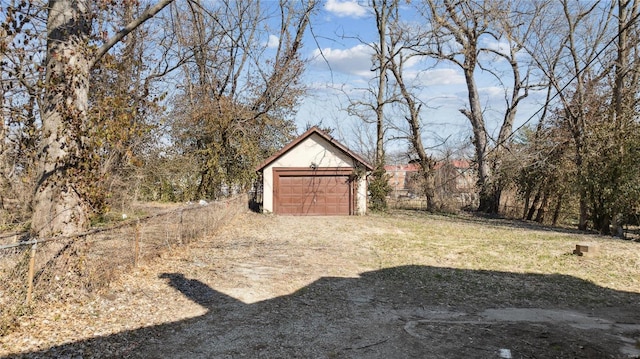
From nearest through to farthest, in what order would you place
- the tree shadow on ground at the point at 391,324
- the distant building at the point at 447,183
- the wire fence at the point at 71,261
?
the tree shadow on ground at the point at 391,324 → the wire fence at the point at 71,261 → the distant building at the point at 447,183

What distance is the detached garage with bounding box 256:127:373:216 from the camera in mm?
22375

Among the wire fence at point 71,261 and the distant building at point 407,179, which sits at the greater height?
the distant building at point 407,179

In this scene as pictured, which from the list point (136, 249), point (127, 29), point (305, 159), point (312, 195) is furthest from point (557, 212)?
point (127, 29)

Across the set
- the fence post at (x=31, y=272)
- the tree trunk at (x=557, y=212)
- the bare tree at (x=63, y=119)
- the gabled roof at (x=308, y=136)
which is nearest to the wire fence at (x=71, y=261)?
the fence post at (x=31, y=272)

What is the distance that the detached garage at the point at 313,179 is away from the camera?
22.4 metres

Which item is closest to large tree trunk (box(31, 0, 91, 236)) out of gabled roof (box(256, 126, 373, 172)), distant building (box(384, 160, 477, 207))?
gabled roof (box(256, 126, 373, 172))

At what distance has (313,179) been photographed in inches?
887

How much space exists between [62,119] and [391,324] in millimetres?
5871

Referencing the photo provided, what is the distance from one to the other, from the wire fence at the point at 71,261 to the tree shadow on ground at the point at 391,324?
101 centimetres

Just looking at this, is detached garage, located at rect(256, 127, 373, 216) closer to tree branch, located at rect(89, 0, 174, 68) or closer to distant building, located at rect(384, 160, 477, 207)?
distant building, located at rect(384, 160, 477, 207)

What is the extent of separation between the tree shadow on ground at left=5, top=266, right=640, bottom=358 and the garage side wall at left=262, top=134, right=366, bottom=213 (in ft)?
44.9

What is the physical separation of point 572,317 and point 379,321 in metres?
3.24

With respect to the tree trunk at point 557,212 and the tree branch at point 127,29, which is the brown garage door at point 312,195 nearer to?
the tree trunk at point 557,212

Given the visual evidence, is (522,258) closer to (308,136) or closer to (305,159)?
(305,159)
